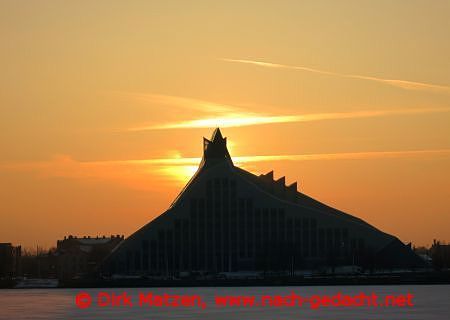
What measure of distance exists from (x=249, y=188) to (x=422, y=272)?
33.1m

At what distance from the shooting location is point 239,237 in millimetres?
194875

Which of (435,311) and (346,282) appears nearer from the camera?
(435,311)

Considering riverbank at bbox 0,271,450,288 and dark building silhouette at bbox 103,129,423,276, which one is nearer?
riverbank at bbox 0,271,450,288

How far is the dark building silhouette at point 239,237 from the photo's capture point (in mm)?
193125

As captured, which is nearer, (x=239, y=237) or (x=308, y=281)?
(x=308, y=281)

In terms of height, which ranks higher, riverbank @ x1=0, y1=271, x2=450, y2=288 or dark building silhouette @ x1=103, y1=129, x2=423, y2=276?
dark building silhouette @ x1=103, y1=129, x2=423, y2=276

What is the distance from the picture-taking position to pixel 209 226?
644 ft

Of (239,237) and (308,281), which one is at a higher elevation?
(239,237)

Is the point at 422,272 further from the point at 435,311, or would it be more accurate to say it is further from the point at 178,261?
the point at 435,311

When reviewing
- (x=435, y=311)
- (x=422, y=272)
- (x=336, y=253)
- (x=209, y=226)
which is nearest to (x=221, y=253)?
(x=209, y=226)

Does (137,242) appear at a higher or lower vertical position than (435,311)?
higher

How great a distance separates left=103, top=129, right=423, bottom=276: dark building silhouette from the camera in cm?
19312

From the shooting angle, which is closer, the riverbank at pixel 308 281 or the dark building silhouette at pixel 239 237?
the riverbank at pixel 308 281

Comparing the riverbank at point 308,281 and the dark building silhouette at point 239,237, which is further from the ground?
the dark building silhouette at point 239,237
